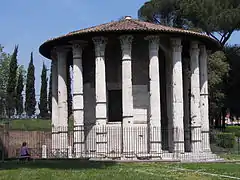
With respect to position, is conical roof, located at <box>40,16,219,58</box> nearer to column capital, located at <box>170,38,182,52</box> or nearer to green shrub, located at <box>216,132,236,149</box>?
column capital, located at <box>170,38,182,52</box>

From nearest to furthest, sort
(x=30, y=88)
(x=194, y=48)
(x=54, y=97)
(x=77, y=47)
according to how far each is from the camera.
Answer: (x=77, y=47), (x=194, y=48), (x=54, y=97), (x=30, y=88)

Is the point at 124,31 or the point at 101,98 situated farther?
the point at 101,98

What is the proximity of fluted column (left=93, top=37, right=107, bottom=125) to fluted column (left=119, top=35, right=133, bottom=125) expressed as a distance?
0.85m

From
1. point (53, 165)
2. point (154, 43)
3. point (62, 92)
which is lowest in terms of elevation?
point (53, 165)

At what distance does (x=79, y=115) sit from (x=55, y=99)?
318 cm

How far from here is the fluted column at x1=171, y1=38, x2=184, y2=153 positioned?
66.6 feet

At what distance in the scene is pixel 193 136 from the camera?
2161 cm

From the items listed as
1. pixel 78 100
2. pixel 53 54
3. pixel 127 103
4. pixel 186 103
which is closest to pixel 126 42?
pixel 127 103

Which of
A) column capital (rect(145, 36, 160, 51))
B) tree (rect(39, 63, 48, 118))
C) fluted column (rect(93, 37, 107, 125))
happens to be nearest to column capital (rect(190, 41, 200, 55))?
column capital (rect(145, 36, 160, 51))

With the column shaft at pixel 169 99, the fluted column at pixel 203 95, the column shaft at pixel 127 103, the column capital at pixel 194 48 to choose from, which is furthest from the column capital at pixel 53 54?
the fluted column at pixel 203 95

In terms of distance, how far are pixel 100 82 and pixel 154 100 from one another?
→ 7.95 ft

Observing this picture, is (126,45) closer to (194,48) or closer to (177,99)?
A: (177,99)

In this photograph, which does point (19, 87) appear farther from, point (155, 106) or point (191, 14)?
point (155, 106)

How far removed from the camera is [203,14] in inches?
1332
